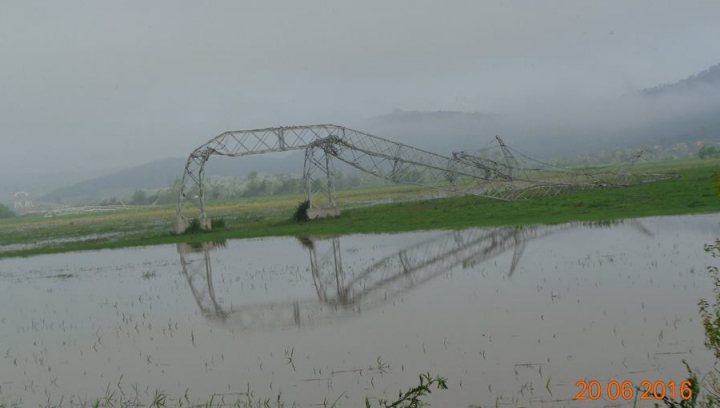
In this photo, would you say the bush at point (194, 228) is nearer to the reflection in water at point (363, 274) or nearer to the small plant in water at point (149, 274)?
the reflection in water at point (363, 274)

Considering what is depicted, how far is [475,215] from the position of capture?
101 feet

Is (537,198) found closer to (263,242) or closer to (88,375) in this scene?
(263,242)

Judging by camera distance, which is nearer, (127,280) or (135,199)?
(127,280)

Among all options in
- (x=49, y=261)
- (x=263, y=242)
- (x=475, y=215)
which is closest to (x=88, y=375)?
(x=263, y=242)

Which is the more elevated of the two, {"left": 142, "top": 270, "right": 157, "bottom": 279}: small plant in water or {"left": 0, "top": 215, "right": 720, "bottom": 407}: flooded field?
{"left": 142, "top": 270, "right": 157, "bottom": 279}: small plant in water

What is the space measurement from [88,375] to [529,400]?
6206 mm

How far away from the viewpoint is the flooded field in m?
7.84

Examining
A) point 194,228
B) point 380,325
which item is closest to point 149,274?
point 380,325

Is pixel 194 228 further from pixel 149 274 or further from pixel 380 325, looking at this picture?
pixel 380 325
